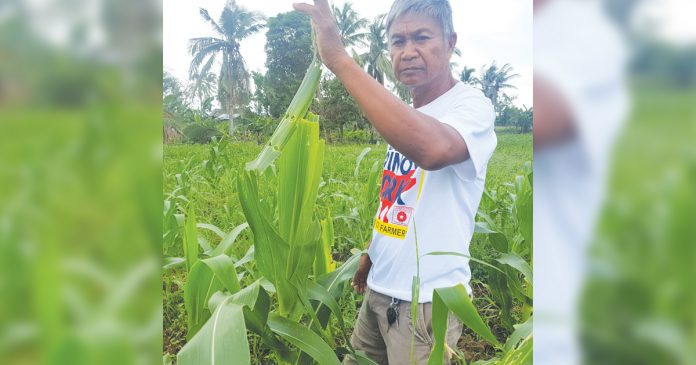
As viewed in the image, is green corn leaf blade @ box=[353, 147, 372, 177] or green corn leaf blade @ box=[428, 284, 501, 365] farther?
green corn leaf blade @ box=[353, 147, 372, 177]

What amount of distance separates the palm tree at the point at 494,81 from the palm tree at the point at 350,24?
0.72 ft

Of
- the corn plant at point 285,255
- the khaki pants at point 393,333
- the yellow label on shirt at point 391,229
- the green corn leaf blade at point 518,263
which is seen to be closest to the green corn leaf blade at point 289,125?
the corn plant at point 285,255

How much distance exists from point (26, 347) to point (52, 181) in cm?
7

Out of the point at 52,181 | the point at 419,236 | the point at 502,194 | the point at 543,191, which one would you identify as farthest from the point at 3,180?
the point at 502,194

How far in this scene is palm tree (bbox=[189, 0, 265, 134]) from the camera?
95 cm

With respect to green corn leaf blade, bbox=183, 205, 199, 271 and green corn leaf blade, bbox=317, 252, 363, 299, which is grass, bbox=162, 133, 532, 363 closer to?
green corn leaf blade, bbox=183, 205, 199, 271

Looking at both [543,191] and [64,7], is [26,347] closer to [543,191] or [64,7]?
[64,7]

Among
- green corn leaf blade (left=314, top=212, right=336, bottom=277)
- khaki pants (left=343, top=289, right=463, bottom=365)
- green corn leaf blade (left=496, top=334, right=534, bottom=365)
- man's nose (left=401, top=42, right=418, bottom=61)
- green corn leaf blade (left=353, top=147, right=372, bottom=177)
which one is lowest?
khaki pants (left=343, top=289, right=463, bottom=365)

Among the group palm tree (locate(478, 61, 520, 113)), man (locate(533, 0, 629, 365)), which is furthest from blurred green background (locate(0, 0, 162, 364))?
palm tree (locate(478, 61, 520, 113))

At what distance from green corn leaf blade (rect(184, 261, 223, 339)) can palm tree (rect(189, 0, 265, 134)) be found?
0.38m

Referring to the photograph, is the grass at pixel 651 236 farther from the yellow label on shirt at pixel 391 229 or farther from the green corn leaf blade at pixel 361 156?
the green corn leaf blade at pixel 361 156

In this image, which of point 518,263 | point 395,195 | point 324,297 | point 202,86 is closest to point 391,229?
point 395,195

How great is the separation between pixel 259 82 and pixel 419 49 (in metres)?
0.36

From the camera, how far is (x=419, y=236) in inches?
31.0
